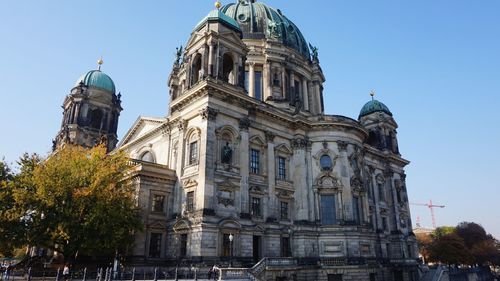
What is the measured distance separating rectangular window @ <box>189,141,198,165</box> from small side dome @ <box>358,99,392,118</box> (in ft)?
106

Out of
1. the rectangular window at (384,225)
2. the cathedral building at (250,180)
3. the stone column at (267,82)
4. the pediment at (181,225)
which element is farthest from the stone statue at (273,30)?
the pediment at (181,225)

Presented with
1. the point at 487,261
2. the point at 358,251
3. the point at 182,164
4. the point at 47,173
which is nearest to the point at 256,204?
the point at 182,164

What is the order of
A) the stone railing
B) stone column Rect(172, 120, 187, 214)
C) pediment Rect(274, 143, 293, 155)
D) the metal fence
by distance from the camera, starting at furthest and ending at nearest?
pediment Rect(274, 143, 293, 155) → stone column Rect(172, 120, 187, 214) → the metal fence → the stone railing

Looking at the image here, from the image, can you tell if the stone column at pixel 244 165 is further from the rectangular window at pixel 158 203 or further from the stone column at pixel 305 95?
the stone column at pixel 305 95

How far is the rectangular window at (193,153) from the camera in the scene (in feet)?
98.5

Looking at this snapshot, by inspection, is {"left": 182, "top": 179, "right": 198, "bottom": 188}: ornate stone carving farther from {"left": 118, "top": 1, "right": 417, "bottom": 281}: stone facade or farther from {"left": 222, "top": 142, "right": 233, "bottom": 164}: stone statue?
{"left": 222, "top": 142, "right": 233, "bottom": 164}: stone statue

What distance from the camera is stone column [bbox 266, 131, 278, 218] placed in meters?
32.4

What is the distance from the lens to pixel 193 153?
3053cm

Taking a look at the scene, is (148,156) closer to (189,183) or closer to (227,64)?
(189,183)

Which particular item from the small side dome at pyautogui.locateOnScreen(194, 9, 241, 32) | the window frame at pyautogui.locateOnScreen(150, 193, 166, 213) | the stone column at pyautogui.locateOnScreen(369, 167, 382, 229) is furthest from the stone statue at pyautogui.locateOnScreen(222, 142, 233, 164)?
the stone column at pyautogui.locateOnScreen(369, 167, 382, 229)

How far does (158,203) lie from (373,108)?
35.8 meters

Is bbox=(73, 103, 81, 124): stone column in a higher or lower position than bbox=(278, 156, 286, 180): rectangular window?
higher

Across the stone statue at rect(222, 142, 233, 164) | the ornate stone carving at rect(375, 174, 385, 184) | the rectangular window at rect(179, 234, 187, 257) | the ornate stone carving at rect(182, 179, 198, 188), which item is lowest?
the rectangular window at rect(179, 234, 187, 257)

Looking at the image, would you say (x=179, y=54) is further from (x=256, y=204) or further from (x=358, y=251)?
(x=358, y=251)
